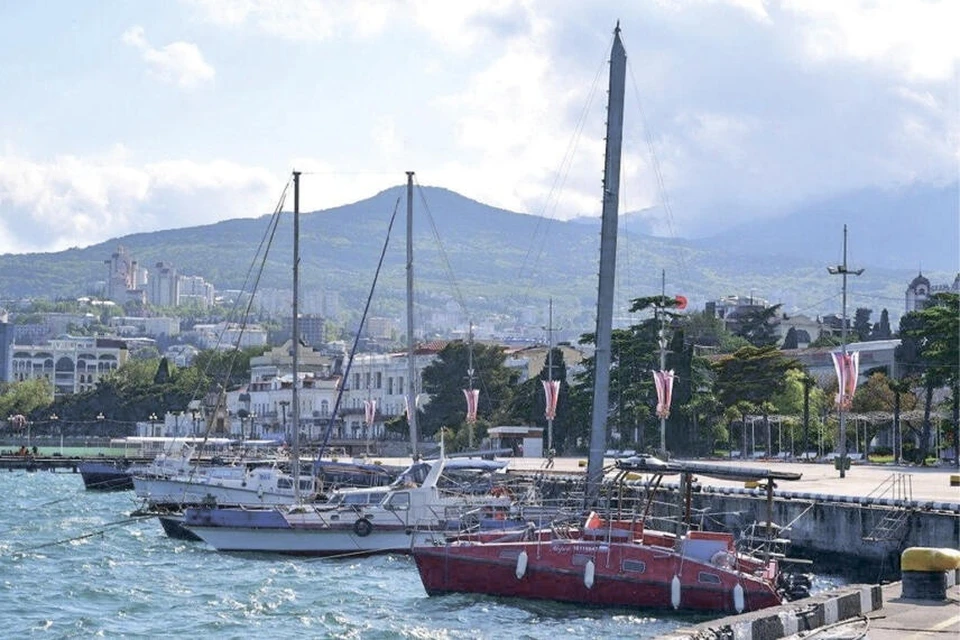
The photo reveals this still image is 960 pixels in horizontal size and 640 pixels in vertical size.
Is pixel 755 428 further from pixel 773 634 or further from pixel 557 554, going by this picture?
pixel 773 634

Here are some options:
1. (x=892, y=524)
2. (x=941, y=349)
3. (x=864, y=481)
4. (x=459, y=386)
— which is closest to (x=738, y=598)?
(x=892, y=524)

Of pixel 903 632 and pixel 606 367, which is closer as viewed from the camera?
pixel 903 632

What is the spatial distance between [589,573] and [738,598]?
324 cm

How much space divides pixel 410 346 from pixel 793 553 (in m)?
22.8

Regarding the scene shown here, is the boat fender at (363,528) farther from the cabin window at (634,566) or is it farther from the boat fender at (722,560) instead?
the boat fender at (722,560)

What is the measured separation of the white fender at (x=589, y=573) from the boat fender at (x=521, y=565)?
1.38 m

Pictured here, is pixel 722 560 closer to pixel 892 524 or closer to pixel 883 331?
pixel 892 524

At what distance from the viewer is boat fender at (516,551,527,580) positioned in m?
37.0

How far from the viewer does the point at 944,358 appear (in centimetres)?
7900

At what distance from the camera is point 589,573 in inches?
1426

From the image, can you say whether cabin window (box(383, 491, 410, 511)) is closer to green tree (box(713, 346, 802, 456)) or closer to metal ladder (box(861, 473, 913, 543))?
metal ladder (box(861, 473, 913, 543))

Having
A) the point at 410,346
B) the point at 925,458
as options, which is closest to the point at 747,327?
the point at 925,458

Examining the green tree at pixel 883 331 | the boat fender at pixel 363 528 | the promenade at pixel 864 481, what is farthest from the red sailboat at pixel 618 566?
the green tree at pixel 883 331

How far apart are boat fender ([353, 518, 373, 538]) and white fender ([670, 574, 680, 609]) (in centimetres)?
1694
